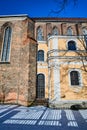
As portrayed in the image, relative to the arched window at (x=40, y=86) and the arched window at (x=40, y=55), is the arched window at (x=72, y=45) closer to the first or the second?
the arched window at (x=40, y=55)

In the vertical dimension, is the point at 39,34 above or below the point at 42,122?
above

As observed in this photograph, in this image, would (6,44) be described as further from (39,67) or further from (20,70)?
(39,67)

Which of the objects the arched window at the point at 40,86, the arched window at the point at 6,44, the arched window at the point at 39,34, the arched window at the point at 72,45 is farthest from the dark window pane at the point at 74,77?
the arched window at the point at 39,34

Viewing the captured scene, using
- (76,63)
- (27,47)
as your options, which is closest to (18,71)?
(27,47)

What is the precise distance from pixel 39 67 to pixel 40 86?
243cm

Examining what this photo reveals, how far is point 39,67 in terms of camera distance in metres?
18.1

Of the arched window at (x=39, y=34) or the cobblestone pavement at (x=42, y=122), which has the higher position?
the arched window at (x=39, y=34)

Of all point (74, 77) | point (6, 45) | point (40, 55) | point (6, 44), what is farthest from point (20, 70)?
point (74, 77)

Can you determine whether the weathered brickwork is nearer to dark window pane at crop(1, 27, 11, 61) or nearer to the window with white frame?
dark window pane at crop(1, 27, 11, 61)

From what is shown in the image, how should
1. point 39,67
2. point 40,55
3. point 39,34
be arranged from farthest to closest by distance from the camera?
point 39,34 → point 40,55 → point 39,67

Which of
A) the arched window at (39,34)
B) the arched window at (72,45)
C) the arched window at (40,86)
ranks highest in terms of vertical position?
the arched window at (39,34)

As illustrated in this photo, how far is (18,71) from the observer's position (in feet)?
54.9

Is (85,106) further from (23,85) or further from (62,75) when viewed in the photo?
(23,85)

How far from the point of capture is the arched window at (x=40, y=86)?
56.2 feet
